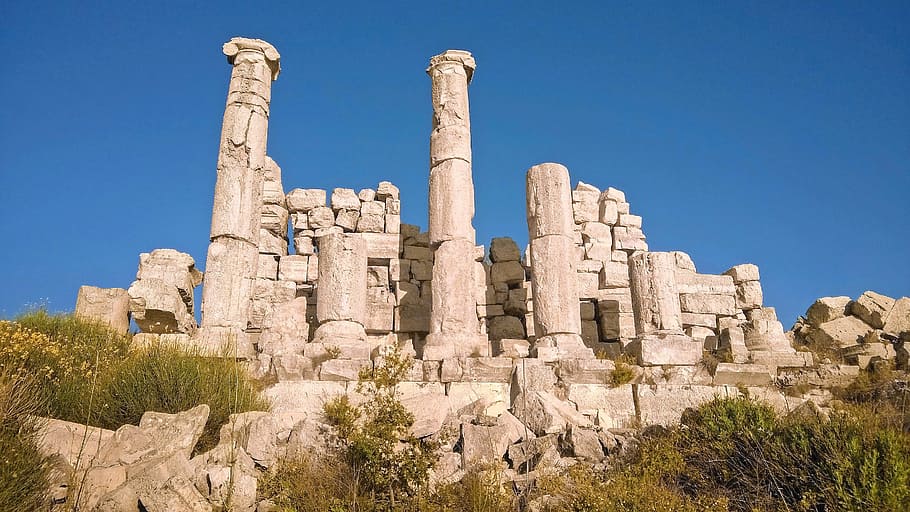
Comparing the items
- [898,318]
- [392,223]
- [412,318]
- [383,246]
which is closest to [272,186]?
[392,223]

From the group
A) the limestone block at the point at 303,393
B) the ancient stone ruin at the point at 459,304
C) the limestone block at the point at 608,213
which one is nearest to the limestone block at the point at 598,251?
the ancient stone ruin at the point at 459,304

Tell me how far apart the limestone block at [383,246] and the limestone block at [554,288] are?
4.17 meters

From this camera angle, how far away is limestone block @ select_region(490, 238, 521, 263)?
1709cm

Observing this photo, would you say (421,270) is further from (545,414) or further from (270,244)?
(545,414)

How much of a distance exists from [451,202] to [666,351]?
4913 millimetres

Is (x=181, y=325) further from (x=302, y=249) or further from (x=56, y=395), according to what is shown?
(x=56, y=395)

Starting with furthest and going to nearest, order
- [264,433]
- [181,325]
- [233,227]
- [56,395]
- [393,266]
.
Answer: [393,266] → [181,325] → [233,227] → [56,395] → [264,433]

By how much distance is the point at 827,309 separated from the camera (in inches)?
709

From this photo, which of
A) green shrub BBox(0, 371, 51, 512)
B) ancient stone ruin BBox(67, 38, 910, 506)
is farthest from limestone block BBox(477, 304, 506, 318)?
green shrub BBox(0, 371, 51, 512)

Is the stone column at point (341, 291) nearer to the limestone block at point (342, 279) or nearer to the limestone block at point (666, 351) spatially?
the limestone block at point (342, 279)

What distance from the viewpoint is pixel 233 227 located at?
14.4 metres

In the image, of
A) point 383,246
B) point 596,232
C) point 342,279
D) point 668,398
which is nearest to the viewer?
point 668,398

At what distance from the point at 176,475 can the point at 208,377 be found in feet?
9.44

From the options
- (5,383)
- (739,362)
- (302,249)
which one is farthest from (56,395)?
(739,362)
